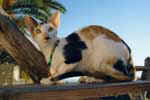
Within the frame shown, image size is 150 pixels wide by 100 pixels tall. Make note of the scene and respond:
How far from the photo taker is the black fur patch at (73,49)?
216 cm

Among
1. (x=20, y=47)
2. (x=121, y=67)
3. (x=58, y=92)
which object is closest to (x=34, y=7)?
(x=20, y=47)

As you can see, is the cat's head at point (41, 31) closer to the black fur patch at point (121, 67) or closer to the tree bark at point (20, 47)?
the tree bark at point (20, 47)

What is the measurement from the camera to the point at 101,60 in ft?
6.91

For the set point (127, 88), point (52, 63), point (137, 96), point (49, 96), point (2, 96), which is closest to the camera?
point (2, 96)

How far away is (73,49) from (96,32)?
42cm

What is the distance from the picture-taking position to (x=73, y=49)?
224cm

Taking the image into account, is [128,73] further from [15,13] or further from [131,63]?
[15,13]

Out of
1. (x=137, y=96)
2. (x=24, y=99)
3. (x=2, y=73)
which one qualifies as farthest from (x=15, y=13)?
(x=24, y=99)

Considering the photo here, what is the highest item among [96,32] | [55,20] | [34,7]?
[34,7]

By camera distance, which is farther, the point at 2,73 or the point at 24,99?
the point at 2,73

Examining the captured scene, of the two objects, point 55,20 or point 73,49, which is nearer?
point 73,49

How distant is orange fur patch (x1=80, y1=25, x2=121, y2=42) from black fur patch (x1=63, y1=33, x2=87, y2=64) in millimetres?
126

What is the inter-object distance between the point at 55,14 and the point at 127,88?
4.89ft

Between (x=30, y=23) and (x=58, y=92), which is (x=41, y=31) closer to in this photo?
(x=30, y=23)
